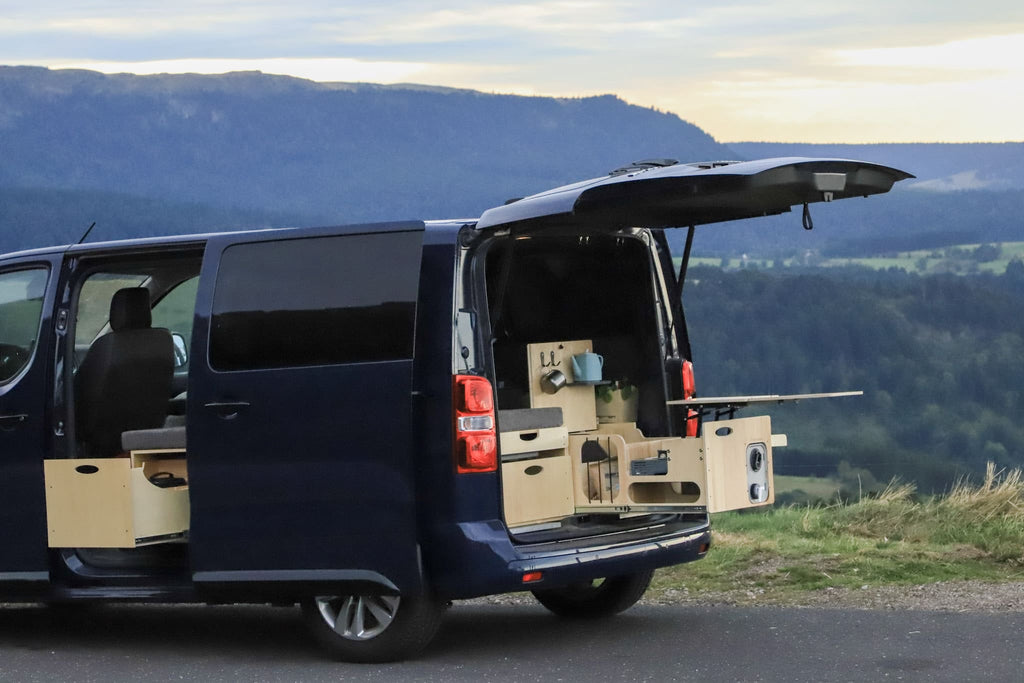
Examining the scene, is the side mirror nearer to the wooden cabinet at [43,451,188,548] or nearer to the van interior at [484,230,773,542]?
the wooden cabinet at [43,451,188,548]

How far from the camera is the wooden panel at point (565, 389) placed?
698cm

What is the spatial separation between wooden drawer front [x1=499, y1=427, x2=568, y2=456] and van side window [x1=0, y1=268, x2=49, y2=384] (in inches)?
90.0

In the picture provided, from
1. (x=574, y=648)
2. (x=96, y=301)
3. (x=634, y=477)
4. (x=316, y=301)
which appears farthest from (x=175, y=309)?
(x=574, y=648)

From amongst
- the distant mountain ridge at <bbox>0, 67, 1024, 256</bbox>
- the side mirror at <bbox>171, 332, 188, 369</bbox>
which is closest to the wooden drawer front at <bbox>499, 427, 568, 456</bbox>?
the side mirror at <bbox>171, 332, 188, 369</bbox>

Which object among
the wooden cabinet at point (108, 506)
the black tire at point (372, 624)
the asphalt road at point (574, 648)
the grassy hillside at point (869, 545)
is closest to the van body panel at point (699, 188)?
the black tire at point (372, 624)

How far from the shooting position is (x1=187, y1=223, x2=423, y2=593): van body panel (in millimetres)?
5875

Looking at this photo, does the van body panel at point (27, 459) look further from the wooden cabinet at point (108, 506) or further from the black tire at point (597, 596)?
the black tire at point (597, 596)

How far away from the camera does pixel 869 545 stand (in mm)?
9227

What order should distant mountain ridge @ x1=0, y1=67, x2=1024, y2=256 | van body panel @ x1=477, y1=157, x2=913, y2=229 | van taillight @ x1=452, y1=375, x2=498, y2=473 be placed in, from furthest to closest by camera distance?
distant mountain ridge @ x1=0, y1=67, x2=1024, y2=256, van taillight @ x1=452, y1=375, x2=498, y2=473, van body panel @ x1=477, y1=157, x2=913, y2=229

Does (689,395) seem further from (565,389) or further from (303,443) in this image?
(303,443)

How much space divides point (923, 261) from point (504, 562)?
130 metres

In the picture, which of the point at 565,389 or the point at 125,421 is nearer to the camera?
the point at 565,389

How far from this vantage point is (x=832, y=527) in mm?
10422

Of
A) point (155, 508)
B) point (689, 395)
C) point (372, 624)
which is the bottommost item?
point (372, 624)
